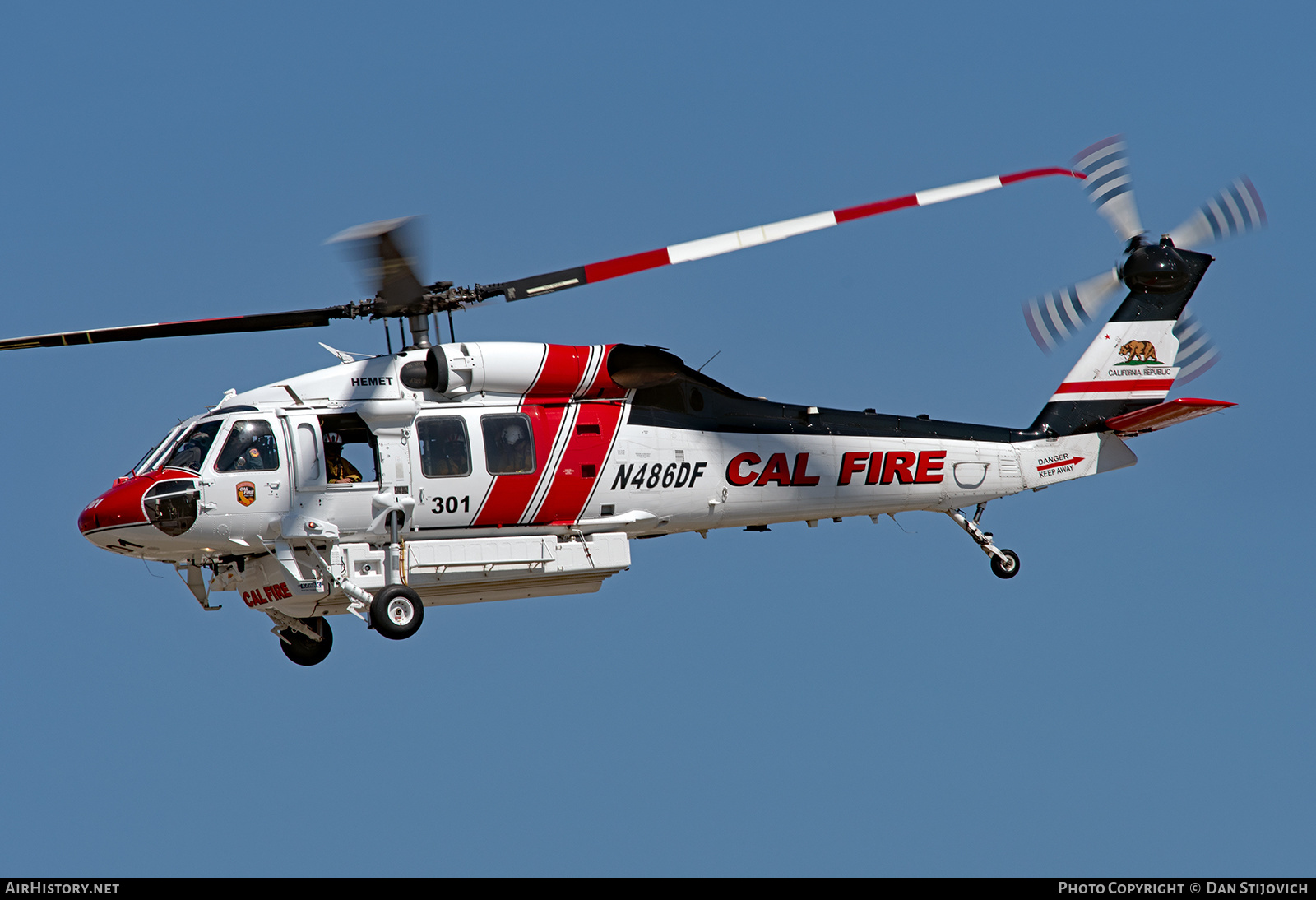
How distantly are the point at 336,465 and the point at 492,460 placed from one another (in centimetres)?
159

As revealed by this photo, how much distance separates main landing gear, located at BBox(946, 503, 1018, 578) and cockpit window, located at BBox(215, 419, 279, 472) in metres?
8.21

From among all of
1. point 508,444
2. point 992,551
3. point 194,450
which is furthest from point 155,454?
point 992,551

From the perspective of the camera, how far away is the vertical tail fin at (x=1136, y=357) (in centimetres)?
2041

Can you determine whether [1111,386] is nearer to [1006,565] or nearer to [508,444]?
[1006,565]

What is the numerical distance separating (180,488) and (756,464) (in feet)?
20.5

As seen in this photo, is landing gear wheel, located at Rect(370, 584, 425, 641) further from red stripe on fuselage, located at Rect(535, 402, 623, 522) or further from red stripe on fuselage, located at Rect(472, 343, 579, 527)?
red stripe on fuselage, located at Rect(535, 402, 623, 522)

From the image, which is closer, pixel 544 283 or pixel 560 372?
pixel 544 283

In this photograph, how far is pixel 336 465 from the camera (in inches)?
664

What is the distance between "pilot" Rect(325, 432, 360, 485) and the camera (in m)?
16.8

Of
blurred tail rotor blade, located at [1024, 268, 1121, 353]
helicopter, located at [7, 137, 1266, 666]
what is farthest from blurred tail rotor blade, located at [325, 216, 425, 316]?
blurred tail rotor blade, located at [1024, 268, 1121, 353]

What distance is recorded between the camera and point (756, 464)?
1845cm

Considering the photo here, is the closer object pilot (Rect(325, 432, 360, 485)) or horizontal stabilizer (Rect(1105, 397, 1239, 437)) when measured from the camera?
pilot (Rect(325, 432, 360, 485))

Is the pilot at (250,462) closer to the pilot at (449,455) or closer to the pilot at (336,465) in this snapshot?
the pilot at (336,465)
